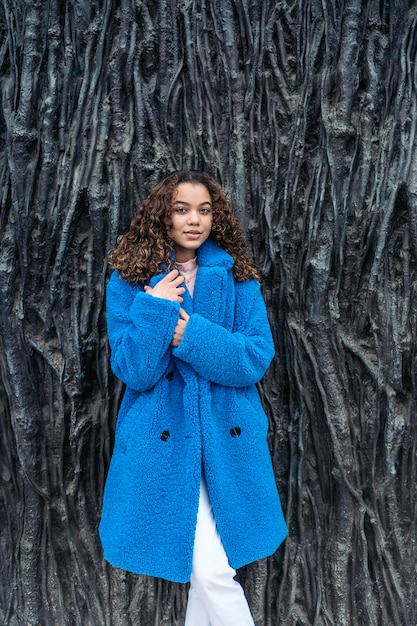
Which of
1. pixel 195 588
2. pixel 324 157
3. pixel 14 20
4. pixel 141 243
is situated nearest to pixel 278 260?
pixel 324 157

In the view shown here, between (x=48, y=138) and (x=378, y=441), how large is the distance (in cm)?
186

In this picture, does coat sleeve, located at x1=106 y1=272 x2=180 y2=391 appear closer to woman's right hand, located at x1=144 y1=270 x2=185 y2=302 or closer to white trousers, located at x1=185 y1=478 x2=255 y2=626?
woman's right hand, located at x1=144 y1=270 x2=185 y2=302

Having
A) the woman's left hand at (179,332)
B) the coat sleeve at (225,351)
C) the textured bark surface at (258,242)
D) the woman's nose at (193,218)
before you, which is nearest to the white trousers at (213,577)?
the coat sleeve at (225,351)

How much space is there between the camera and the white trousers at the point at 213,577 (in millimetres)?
1923

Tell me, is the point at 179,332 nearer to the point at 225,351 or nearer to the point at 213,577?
the point at 225,351

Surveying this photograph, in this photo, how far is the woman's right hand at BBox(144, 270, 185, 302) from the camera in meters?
1.95

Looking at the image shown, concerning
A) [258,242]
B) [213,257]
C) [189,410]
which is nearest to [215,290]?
[213,257]

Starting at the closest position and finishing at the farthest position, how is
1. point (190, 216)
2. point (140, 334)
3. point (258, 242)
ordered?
point (140, 334) → point (190, 216) → point (258, 242)

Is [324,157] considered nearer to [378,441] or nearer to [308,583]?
[378,441]

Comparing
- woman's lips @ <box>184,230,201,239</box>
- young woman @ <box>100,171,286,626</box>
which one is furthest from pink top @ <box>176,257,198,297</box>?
woman's lips @ <box>184,230,201,239</box>

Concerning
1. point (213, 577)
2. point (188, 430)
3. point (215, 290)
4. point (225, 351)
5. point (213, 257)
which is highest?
point (213, 257)

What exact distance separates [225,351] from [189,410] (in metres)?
0.24

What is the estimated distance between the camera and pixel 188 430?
77.0 inches

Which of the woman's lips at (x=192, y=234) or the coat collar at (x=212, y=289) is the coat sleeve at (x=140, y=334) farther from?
the woman's lips at (x=192, y=234)
